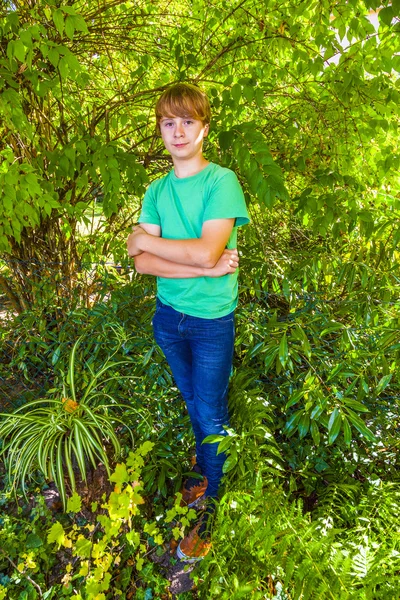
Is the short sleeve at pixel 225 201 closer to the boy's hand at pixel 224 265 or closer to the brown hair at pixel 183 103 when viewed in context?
the boy's hand at pixel 224 265

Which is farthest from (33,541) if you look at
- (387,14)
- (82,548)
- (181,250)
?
(387,14)

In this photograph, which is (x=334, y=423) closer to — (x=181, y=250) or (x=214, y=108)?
(x=181, y=250)

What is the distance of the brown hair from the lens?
1472mm

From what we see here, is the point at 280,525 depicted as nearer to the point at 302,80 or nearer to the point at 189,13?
the point at 302,80

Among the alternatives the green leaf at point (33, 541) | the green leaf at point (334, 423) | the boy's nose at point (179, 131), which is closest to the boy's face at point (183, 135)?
the boy's nose at point (179, 131)

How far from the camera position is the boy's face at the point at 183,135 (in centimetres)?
149

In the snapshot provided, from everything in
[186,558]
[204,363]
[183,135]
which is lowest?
[186,558]

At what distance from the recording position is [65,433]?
2.15 m

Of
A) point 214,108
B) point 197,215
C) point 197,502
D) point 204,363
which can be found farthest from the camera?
point 214,108

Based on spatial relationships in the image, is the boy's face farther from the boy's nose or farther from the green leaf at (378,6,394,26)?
the green leaf at (378,6,394,26)

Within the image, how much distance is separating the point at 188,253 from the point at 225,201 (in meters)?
0.23

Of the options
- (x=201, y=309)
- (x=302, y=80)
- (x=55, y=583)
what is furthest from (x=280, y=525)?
(x=302, y=80)

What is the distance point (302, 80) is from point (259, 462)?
8.17 ft

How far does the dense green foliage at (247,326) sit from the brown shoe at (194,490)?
0.37ft
